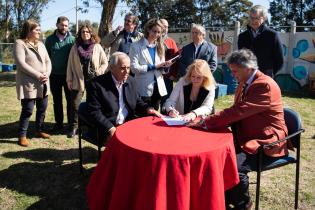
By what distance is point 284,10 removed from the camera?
→ 4144 centimetres

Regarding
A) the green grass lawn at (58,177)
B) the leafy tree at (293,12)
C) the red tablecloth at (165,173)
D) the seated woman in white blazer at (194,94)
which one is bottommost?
the green grass lawn at (58,177)

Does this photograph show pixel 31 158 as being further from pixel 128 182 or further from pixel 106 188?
pixel 128 182

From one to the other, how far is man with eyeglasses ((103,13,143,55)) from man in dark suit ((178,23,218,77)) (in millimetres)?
935

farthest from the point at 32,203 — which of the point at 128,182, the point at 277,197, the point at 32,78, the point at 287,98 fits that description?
the point at 287,98

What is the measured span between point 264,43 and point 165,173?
10.3 ft

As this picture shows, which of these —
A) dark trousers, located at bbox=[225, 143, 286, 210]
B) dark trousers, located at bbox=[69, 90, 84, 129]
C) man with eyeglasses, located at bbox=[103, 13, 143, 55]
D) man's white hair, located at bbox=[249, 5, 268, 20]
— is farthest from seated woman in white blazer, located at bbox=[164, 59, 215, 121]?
dark trousers, located at bbox=[69, 90, 84, 129]

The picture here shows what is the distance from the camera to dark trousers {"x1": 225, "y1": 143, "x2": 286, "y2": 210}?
3.14 m

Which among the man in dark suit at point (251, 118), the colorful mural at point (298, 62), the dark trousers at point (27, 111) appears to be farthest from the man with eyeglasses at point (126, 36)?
the colorful mural at point (298, 62)

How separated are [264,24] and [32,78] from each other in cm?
331

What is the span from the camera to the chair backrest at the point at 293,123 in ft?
11.0

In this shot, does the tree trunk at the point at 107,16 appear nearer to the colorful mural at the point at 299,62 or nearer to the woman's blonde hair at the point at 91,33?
the colorful mural at the point at 299,62

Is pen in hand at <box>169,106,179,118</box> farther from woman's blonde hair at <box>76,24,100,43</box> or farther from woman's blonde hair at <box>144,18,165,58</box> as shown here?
woman's blonde hair at <box>76,24,100,43</box>

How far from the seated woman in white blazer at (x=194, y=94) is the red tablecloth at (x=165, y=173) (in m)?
0.92

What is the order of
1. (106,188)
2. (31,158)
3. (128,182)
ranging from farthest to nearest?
(31,158) < (106,188) < (128,182)
